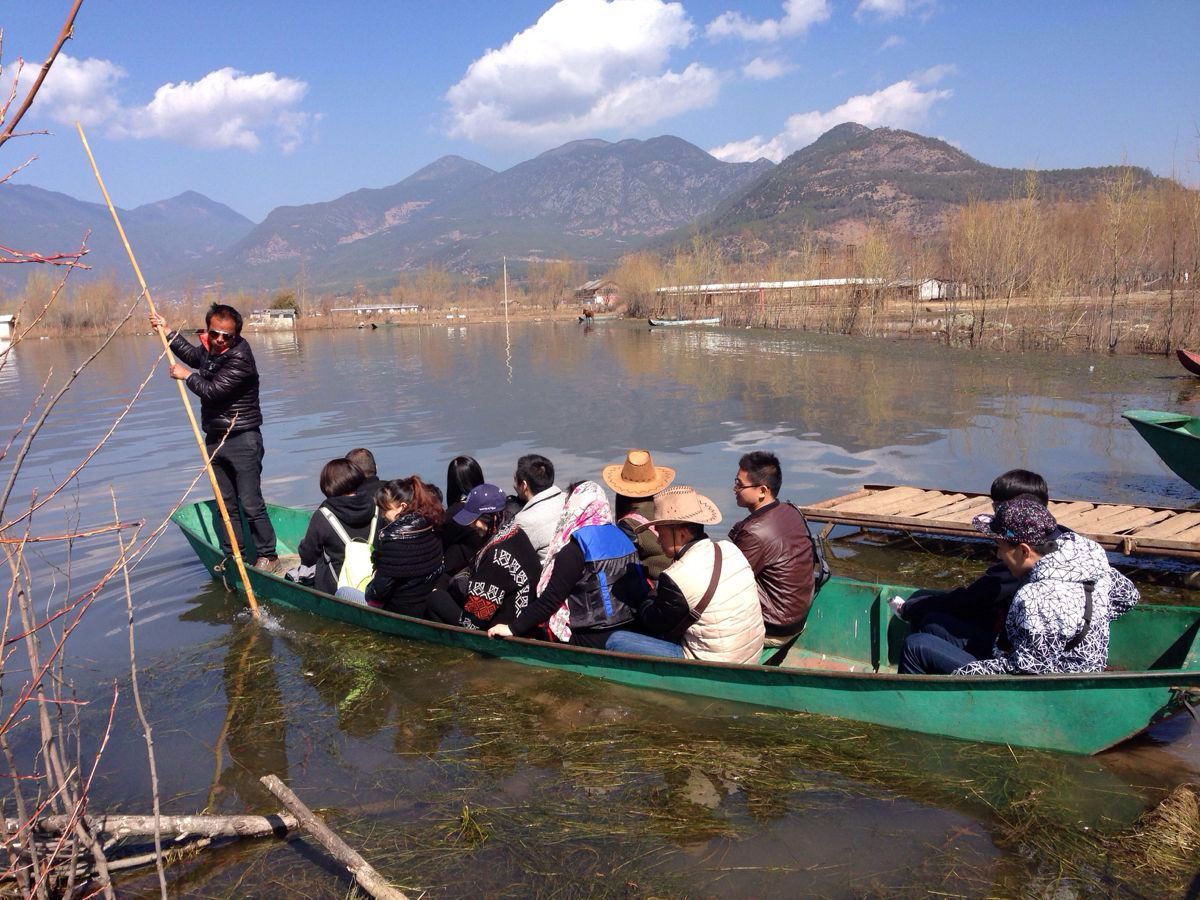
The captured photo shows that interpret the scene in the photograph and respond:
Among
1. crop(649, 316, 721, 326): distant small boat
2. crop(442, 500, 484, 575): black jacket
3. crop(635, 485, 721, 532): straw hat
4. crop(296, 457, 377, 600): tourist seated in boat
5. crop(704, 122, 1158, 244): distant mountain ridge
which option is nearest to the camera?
crop(635, 485, 721, 532): straw hat

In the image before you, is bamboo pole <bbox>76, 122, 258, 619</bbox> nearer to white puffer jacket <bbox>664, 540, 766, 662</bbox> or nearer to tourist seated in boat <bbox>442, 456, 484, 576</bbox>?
tourist seated in boat <bbox>442, 456, 484, 576</bbox>

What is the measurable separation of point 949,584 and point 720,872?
4.81 meters

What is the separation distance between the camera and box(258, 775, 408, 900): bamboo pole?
10.2 ft

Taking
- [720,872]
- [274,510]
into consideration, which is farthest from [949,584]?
[274,510]

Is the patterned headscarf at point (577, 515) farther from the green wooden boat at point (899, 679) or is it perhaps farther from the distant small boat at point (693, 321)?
the distant small boat at point (693, 321)

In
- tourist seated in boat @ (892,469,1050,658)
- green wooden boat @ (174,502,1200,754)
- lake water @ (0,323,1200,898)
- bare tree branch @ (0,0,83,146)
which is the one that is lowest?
lake water @ (0,323,1200,898)

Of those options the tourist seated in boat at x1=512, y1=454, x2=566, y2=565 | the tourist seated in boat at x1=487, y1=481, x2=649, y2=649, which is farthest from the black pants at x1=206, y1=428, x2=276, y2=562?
the tourist seated in boat at x1=487, y1=481, x2=649, y2=649

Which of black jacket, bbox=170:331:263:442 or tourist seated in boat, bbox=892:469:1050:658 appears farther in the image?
black jacket, bbox=170:331:263:442

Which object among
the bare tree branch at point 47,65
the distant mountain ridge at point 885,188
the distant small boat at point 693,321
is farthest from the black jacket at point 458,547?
the distant mountain ridge at point 885,188

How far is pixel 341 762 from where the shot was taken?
5.22 metres

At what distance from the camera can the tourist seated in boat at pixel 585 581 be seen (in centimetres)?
527

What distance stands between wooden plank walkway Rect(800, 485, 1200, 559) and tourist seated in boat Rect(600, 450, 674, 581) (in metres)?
3.28

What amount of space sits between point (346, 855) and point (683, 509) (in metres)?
2.44

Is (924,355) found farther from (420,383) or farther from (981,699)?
(981,699)
